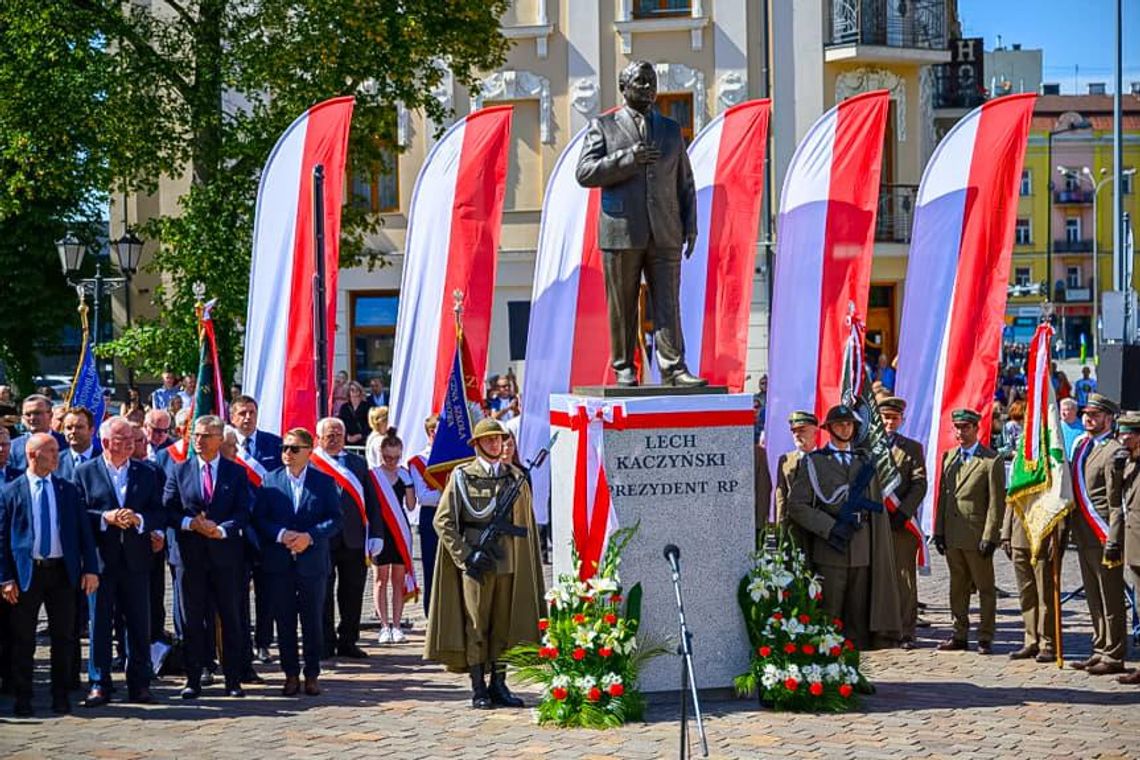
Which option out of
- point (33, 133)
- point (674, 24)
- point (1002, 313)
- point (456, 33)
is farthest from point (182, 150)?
point (1002, 313)

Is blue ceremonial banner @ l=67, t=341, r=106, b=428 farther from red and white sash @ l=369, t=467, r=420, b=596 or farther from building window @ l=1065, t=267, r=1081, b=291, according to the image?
building window @ l=1065, t=267, r=1081, b=291

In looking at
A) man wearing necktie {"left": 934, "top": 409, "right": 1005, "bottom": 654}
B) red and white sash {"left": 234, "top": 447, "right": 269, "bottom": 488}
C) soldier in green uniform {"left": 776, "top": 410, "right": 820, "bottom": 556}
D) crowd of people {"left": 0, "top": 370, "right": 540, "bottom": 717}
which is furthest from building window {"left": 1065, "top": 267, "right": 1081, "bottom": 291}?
crowd of people {"left": 0, "top": 370, "right": 540, "bottom": 717}

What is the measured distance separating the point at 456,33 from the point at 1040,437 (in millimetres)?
14847

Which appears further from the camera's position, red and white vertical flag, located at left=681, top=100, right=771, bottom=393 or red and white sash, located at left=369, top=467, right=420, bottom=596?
red and white vertical flag, located at left=681, top=100, right=771, bottom=393

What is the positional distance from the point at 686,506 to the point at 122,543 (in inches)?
159

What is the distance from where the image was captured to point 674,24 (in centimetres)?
3406

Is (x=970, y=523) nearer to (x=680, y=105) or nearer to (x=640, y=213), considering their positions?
(x=640, y=213)

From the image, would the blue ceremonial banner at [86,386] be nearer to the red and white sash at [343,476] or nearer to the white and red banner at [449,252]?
the white and red banner at [449,252]

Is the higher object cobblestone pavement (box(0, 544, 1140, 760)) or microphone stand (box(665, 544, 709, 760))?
microphone stand (box(665, 544, 709, 760))

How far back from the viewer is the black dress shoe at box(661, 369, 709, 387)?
1145cm

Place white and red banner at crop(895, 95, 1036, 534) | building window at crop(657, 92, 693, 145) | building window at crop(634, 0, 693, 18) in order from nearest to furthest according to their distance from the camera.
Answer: white and red banner at crop(895, 95, 1036, 534)
building window at crop(657, 92, 693, 145)
building window at crop(634, 0, 693, 18)

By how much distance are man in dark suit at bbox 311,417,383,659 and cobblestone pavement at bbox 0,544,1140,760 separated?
987 mm

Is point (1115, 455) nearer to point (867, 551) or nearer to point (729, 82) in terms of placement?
point (867, 551)

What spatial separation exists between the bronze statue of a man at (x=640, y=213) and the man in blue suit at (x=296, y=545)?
2.37m
